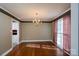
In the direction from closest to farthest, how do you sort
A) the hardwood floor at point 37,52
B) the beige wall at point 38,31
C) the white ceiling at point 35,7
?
the white ceiling at point 35,7, the hardwood floor at point 37,52, the beige wall at point 38,31

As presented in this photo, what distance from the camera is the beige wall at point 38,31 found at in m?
10.9

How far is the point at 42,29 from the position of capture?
36.1 ft

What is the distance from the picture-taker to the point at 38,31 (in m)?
11.0

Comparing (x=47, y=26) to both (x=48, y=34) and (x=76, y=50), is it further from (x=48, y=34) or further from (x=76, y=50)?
(x=76, y=50)

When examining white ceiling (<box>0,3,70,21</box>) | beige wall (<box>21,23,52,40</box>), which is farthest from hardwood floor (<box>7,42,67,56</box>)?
beige wall (<box>21,23,52,40</box>)

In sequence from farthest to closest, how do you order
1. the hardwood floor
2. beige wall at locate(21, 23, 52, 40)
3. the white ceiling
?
beige wall at locate(21, 23, 52, 40) → the hardwood floor → the white ceiling

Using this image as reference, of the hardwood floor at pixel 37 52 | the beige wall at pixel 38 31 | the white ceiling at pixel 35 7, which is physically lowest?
the hardwood floor at pixel 37 52

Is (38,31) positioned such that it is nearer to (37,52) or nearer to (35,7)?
(37,52)

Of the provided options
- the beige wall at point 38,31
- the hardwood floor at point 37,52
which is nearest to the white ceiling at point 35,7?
the hardwood floor at point 37,52

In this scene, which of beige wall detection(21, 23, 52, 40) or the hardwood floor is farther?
beige wall detection(21, 23, 52, 40)

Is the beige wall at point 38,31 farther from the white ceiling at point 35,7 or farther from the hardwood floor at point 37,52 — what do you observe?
the white ceiling at point 35,7

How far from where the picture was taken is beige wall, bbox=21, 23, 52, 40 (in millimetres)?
10914

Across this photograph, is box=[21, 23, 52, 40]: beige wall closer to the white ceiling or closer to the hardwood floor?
the hardwood floor

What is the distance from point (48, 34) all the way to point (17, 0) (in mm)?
10151
